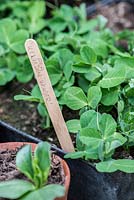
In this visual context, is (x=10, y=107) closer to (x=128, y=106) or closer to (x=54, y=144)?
(x=54, y=144)

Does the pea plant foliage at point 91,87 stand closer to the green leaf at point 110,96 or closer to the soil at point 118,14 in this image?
the green leaf at point 110,96

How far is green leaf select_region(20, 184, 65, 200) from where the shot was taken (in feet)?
2.98

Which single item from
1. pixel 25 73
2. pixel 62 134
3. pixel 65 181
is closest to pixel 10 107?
pixel 25 73

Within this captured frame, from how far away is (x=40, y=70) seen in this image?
1089mm

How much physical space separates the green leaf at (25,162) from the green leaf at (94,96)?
0.91ft

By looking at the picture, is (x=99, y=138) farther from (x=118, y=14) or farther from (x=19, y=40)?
(x=118, y=14)

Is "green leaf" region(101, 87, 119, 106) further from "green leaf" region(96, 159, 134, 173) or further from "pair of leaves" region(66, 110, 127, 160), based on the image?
"green leaf" region(96, 159, 134, 173)

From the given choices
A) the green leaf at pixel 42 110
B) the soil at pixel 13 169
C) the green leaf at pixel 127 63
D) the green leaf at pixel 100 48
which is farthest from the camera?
the green leaf at pixel 100 48

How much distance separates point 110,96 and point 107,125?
14cm

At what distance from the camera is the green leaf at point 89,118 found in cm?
114

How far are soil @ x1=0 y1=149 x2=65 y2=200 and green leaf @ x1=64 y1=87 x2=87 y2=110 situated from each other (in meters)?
0.16

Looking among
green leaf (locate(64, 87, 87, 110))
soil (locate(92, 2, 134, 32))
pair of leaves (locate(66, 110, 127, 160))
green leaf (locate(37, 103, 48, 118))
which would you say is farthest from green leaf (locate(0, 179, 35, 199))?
soil (locate(92, 2, 134, 32))

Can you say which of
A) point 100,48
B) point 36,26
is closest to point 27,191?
point 100,48

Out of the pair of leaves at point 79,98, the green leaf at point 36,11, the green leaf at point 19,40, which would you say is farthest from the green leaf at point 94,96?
the green leaf at point 36,11
